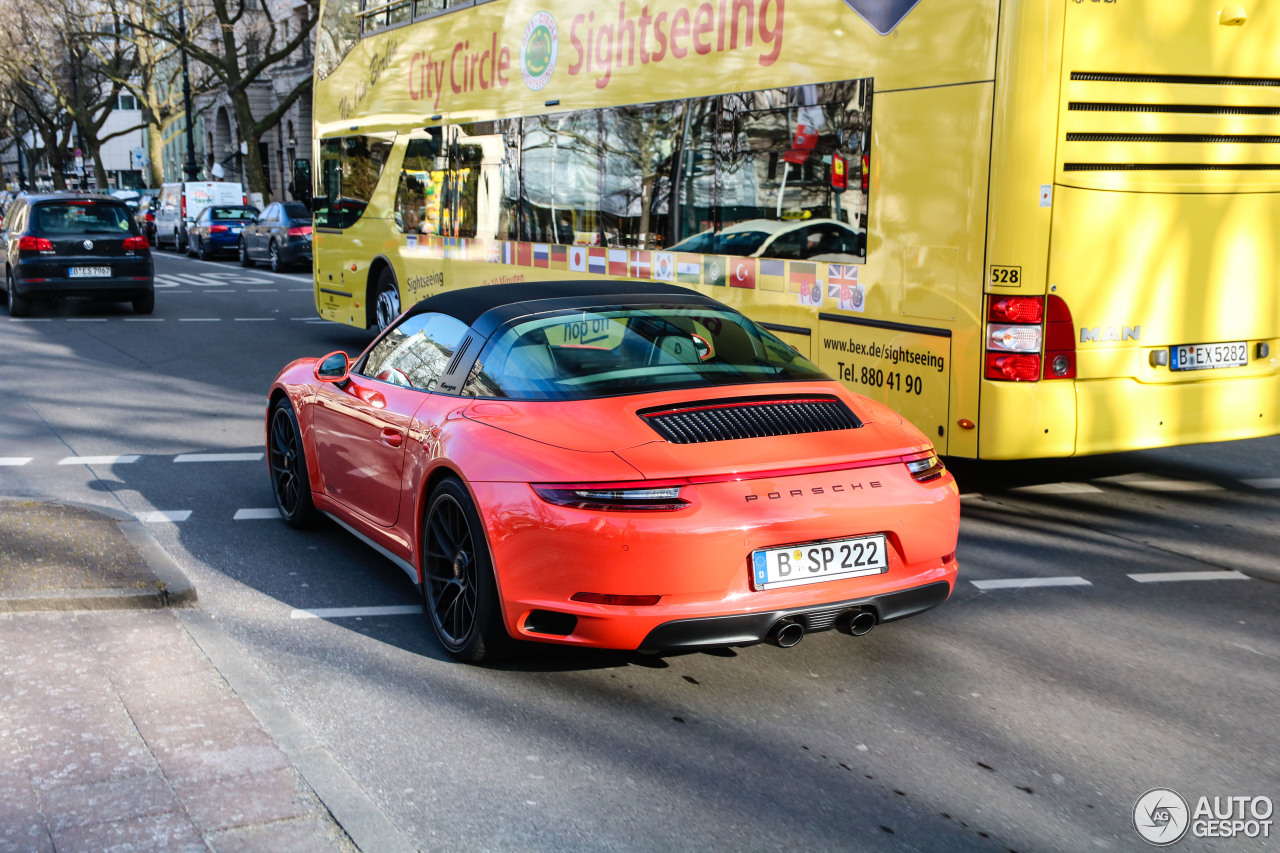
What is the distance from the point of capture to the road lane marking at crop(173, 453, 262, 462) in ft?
28.0

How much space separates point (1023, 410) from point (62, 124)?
78067 mm

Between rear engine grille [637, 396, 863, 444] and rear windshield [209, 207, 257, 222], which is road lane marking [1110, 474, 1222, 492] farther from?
rear windshield [209, 207, 257, 222]

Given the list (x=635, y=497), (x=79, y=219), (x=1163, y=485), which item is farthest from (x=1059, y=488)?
(x=79, y=219)

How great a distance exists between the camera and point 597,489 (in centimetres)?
402

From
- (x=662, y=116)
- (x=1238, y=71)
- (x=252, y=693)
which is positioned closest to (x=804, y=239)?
(x=662, y=116)

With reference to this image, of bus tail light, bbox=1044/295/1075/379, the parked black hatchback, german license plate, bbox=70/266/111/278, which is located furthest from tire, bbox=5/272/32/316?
bus tail light, bbox=1044/295/1075/379

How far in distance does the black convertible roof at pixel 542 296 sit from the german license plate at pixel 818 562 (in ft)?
4.85

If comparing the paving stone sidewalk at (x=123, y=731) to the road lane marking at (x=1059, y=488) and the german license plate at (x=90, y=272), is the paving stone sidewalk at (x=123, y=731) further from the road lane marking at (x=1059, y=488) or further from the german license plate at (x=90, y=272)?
the german license plate at (x=90, y=272)

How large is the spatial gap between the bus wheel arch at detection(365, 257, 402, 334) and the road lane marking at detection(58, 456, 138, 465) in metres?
5.32

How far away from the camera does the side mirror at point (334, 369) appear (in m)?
6.00

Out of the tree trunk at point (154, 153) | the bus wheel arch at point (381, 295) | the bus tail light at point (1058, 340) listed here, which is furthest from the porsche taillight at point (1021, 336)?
the tree trunk at point (154, 153)

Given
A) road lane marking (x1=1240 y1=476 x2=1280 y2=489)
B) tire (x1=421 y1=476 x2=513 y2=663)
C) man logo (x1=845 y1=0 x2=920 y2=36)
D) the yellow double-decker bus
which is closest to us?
tire (x1=421 y1=476 x2=513 y2=663)

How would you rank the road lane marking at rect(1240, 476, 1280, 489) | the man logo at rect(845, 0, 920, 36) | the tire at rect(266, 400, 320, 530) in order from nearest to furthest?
the tire at rect(266, 400, 320, 530) → the man logo at rect(845, 0, 920, 36) → the road lane marking at rect(1240, 476, 1280, 489)

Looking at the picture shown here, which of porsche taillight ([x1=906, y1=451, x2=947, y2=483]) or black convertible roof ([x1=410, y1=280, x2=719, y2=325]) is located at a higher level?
black convertible roof ([x1=410, y1=280, x2=719, y2=325])
